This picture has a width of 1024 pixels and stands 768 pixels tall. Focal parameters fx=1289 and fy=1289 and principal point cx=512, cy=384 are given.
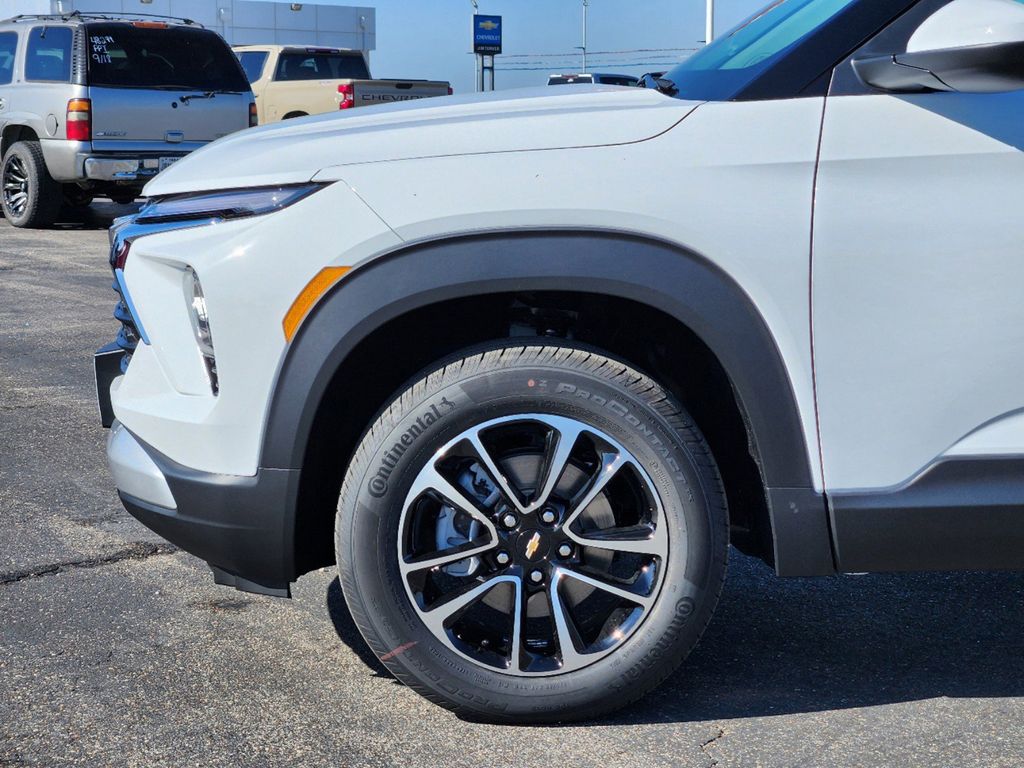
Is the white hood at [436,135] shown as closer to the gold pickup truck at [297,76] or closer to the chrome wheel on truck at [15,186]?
the chrome wheel on truck at [15,186]

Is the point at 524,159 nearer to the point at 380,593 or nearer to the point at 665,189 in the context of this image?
the point at 665,189

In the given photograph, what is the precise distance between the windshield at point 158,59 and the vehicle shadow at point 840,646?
10096 millimetres

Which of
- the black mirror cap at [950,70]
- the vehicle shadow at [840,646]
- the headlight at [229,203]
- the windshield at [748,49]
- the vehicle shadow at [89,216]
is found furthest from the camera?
the vehicle shadow at [89,216]

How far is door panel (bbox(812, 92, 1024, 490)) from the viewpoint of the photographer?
8.32 ft

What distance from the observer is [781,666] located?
3.17 metres

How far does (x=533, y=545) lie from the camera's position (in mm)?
2773

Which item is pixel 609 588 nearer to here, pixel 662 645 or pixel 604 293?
pixel 662 645

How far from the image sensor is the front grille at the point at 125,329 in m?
3.04

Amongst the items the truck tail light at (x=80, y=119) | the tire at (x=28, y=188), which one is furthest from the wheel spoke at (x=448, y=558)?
the tire at (x=28, y=188)

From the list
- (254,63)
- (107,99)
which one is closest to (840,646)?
(107,99)

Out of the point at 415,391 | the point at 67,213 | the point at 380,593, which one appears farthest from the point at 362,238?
the point at 67,213

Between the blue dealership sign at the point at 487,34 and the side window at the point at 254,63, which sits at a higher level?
the blue dealership sign at the point at 487,34

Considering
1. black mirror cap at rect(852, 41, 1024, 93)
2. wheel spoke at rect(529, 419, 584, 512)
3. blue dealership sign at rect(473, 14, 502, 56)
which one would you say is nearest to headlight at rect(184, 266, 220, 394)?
wheel spoke at rect(529, 419, 584, 512)

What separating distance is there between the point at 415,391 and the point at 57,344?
5322 millimetres
